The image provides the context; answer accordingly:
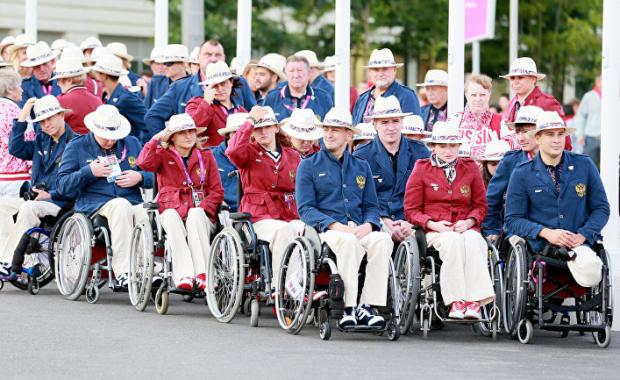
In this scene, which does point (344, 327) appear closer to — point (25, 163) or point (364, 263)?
point (364, 263)

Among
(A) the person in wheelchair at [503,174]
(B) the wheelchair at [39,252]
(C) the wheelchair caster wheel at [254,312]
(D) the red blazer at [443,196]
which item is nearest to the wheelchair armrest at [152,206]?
(B) the wheelchair at [39,252]

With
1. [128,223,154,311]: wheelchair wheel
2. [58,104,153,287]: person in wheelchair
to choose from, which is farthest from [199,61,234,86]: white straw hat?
[128,223,154,311]: wheelchair wheel

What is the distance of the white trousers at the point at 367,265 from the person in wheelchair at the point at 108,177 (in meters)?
2.71

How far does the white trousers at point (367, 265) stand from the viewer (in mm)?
13625

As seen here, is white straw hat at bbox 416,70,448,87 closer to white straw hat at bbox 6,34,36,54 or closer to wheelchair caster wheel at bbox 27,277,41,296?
wheelchair caster wheel at bbox 27,277,41,296

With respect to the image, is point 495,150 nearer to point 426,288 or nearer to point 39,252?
point 426,288

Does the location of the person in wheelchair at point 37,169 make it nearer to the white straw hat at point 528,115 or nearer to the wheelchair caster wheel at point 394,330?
the wheelchair caster wheel at point 394,330

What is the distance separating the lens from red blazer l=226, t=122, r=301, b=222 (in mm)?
14867

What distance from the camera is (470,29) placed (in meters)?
23.7

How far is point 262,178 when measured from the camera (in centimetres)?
1494

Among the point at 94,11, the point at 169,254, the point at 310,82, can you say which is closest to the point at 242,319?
the point at 169,254

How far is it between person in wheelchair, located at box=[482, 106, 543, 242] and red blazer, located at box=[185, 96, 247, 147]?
310 centimetres

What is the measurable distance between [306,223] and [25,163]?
4.24m

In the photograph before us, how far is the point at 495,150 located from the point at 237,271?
260 cm
